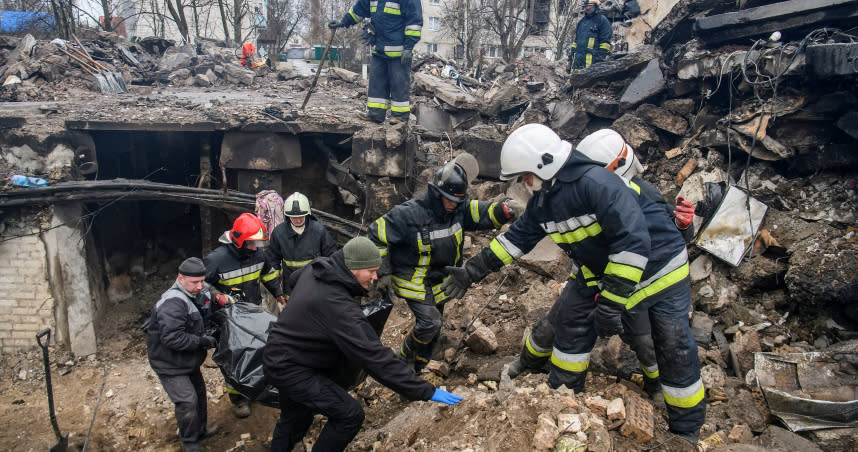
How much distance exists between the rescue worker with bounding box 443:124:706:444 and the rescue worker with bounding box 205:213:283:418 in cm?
240

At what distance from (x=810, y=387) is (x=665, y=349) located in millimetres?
1234

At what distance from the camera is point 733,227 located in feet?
14.4

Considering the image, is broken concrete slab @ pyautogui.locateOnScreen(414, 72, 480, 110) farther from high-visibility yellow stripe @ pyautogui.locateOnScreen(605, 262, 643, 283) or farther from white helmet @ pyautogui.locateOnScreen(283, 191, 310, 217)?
high-visibility yellow stripe @ pyautogui.locateOnScreen(605, 262, 643, 283)

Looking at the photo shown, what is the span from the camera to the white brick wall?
19.9 feet

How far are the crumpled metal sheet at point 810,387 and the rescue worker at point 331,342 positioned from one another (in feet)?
7.01

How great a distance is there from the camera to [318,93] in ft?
32.2

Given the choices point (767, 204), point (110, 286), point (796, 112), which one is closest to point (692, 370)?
point (767, 204)

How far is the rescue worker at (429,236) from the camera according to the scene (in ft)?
12.5

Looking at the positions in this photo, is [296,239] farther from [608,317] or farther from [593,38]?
[593,38]

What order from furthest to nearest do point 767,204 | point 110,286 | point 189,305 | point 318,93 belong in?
point 318,93, point 110,286, point 767,204, point 189,305

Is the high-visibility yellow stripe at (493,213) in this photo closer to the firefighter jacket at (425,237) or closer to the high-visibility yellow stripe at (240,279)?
the firefighter jacket at (425,237)

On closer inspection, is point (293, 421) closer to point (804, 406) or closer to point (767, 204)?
point (804, 406)

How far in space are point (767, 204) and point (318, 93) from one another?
7.89 metres

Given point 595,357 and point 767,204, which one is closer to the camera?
point 595,357
